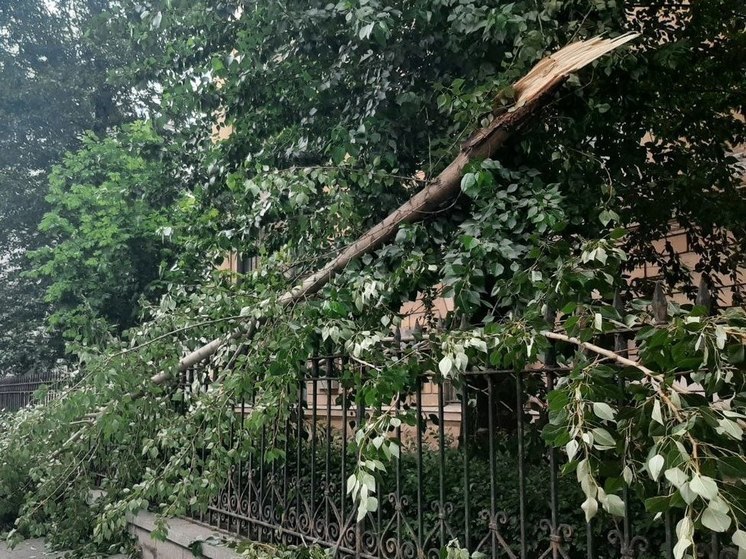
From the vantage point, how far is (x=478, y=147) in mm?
4059

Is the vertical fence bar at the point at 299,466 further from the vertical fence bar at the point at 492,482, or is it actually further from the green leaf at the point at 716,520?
the green leaf at the point at 716,520

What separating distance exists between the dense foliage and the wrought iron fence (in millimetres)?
309

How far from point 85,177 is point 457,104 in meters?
8.51

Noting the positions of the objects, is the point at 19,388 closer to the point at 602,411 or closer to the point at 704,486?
the point at 602,411

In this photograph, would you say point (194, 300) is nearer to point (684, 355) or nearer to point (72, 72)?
point (684, 355)

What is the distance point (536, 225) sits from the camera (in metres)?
3.62

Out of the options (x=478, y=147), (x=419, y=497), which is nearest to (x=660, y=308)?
(x=419, y=497)

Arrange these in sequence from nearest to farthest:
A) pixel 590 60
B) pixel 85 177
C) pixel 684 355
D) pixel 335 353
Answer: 1. pixel 684 355
2. pixel 590 60
3. pixel 335 353
4. pixel 85 177

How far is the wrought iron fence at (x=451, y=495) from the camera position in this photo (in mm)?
3033

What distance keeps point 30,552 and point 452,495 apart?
548 cm

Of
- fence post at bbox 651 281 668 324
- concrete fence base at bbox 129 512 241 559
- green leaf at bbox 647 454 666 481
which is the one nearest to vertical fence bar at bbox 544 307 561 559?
fence post at bbox 651 281 668 324

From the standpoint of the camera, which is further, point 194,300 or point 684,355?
point 194,300

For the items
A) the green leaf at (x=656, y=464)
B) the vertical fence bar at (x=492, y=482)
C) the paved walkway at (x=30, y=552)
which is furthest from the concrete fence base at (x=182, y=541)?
the green leaf at (x=656, y=464)

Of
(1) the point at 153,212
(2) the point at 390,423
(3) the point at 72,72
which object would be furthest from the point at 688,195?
(3) the point at 72,72
